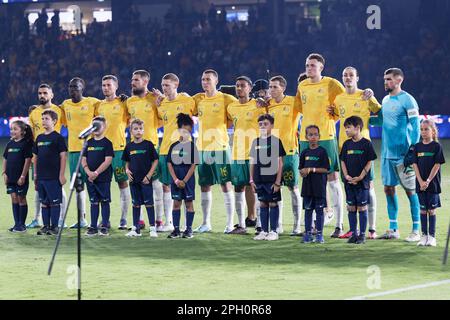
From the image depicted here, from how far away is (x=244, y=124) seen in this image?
14.6 m

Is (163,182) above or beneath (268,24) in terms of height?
beneath

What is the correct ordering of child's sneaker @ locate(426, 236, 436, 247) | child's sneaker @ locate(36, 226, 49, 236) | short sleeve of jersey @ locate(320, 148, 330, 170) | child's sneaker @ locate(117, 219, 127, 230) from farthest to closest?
child's sneaker @ locate(117, 219, 127, 230)
child's sneaker @ locate(36, 226, 49, 236)
short sleeve of jersey @ locate(320, 148, 330, 170)
child's sneaker @ locate(426, 236, 436, 247)

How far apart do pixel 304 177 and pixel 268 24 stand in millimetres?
23890

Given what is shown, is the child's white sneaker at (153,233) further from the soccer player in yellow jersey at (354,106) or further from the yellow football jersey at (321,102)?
the soccer player in yellow jersey at (354,106)

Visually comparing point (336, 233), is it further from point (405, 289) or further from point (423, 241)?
point (405, 289)

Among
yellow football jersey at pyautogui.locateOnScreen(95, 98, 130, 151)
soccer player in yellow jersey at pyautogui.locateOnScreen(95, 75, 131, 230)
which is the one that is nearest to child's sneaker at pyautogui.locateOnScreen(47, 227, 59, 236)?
soccer player in yellow jersey at pyautogui.locateOnScreen(95, 75, 131, 230)

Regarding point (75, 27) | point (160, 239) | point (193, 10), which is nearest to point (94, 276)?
point (160, 239)

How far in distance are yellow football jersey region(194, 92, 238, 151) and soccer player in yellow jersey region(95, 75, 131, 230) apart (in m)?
1.15

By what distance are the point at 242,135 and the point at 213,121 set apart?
0.46 metres

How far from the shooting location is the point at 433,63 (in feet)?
111

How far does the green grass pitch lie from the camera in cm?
1012

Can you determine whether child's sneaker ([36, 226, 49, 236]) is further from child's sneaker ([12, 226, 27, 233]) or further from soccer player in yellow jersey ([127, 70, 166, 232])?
soccer player in yellow jersey ([127, 70, 166, 232])

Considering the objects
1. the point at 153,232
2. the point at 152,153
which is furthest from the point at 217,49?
the point at 153,232
